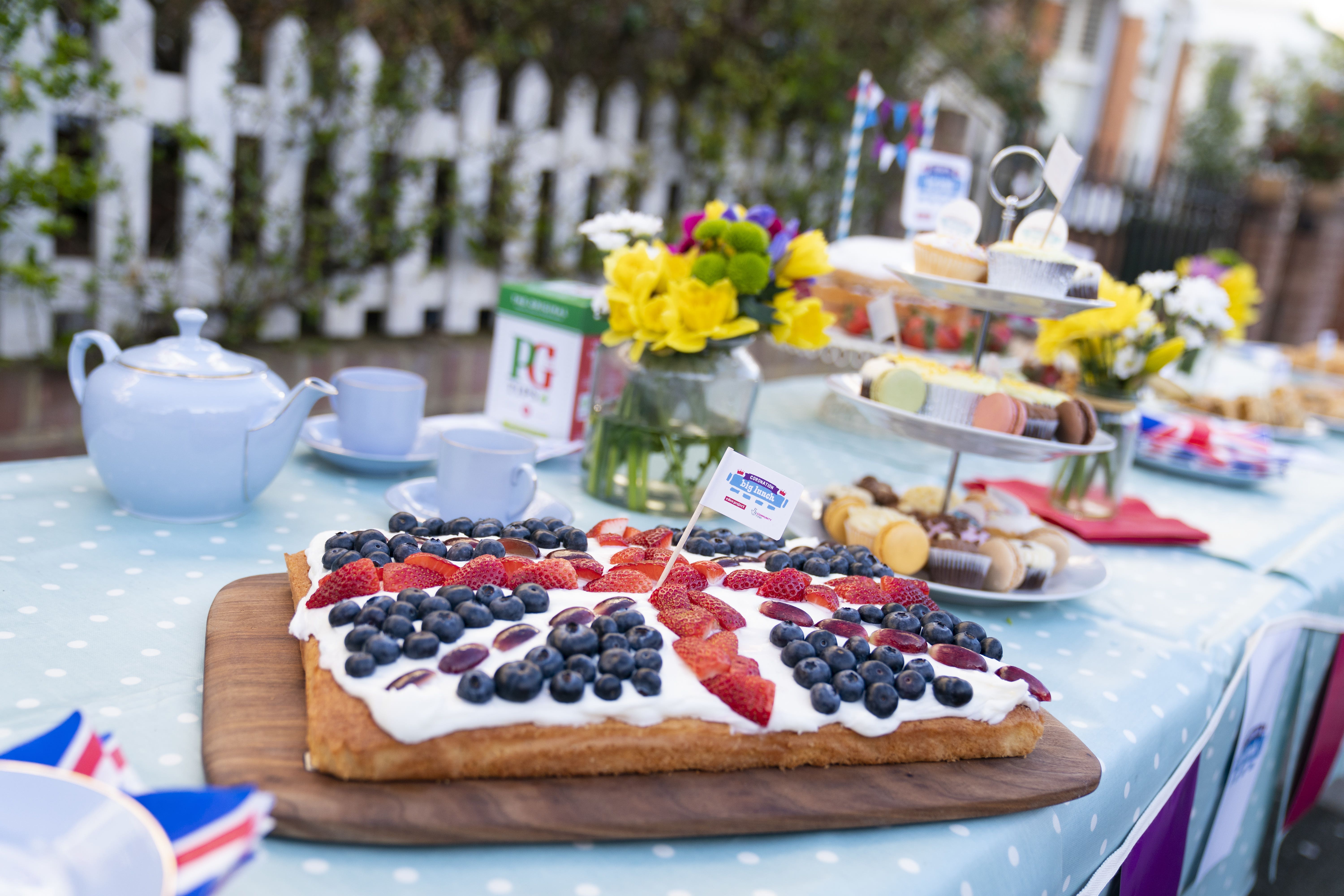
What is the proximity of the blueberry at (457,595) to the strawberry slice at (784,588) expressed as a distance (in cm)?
30

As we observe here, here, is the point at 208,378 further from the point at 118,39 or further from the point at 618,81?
the point at 618,81

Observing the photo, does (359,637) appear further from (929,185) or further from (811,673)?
(929,185)

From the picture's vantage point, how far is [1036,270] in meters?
1.42

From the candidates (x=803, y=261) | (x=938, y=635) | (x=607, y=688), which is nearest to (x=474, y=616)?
(x=607, y=688)

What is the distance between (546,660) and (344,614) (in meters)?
0.18

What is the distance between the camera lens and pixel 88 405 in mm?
1173

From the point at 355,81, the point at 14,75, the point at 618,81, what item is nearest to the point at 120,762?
the point at 14,75

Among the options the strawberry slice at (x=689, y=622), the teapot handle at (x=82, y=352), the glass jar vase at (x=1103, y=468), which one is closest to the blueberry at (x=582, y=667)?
the strawberry slice at (x=689, y=622)

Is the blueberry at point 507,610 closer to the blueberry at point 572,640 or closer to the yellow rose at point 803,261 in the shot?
the blueberry at point 572,640

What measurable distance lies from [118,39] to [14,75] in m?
0.34

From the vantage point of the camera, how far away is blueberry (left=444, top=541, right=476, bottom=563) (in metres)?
0.97

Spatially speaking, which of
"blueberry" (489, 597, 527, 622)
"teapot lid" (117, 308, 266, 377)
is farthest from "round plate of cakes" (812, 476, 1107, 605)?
"teapot lid" (117, 308, 266, 377)

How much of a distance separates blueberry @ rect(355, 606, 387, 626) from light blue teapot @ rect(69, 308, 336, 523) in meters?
0.46

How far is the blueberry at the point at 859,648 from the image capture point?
901 millimetres
